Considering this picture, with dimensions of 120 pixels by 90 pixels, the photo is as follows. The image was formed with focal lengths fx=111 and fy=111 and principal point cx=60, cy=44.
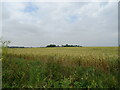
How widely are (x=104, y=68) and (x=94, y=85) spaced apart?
194 cm

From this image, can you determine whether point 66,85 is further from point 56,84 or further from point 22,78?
point 22,78

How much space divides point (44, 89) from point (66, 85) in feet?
2.18

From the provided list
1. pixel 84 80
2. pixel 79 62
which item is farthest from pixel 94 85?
pixel 79 62

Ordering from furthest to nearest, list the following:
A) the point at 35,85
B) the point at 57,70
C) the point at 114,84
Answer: the point at 57,70
the point at 35,85
the point at 114,84

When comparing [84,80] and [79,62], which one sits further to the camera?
[79,62]

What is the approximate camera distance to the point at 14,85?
3738mm

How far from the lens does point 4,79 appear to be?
4.21 metres

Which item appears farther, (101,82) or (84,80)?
(84,80)

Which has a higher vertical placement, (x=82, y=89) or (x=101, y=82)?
(x=101, y=82)

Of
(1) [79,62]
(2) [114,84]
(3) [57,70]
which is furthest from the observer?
(1) [79,62]

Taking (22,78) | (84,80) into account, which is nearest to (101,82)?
(84,80)

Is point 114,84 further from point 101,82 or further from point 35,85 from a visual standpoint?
point 35,85

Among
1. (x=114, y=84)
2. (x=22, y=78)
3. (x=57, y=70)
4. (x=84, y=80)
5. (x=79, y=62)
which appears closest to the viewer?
(x=114, y=84)

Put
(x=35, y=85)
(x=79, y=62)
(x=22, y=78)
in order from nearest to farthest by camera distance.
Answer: (x=35, y=85)
(x=22, y=78)
(x=79, y=62)
